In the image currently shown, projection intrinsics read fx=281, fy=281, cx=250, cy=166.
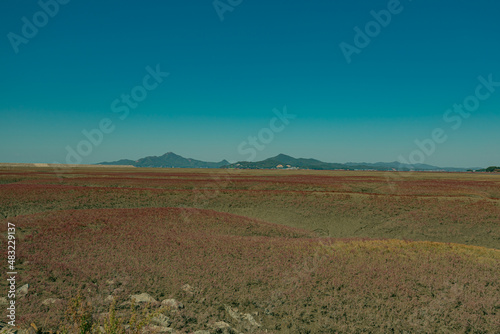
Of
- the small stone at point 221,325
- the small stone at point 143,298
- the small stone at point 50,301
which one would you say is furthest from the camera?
the small stone at point 143,298

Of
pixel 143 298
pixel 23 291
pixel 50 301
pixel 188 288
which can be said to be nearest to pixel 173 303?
pixel 188 288

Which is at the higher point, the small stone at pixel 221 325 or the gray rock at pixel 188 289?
the gray rock at pixel 188 289

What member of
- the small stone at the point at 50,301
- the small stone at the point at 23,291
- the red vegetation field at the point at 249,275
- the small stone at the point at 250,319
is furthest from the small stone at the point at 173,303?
the small stone at the point at 23,291

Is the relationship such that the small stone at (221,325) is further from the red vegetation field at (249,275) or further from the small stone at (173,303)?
the small stone at (173,303)

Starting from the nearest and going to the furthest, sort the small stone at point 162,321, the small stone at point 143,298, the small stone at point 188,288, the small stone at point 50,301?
the small stone at point 162,321 < the small stone at point 50,301 < the small stone at point 143,298 < the small stone at point 188,288

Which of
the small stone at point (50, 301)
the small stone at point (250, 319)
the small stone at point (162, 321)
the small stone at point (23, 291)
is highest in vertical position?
the small stone at point (23, 291)

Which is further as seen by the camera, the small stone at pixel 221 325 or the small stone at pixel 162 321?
the small stone at pixel 221 325

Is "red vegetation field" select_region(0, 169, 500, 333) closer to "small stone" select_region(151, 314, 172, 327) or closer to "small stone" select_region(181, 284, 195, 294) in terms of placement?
"small stone" select_region(181, 284, 195, 294)

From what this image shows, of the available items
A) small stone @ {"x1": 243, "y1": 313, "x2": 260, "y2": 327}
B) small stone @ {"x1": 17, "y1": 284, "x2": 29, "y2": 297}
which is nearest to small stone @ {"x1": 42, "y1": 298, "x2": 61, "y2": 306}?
small stone @ {"x1": 17, "y1": 284, "x2": 29, "y2": 297}

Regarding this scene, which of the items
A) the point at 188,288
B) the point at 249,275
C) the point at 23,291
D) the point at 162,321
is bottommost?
the point at 162,321

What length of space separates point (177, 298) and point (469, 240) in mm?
30356

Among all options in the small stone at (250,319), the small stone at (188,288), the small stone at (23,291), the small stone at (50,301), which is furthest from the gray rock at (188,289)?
the small stone at (23,291)

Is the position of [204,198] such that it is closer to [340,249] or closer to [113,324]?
[340,249]

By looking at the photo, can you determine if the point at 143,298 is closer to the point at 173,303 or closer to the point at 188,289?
the point at 173,303
